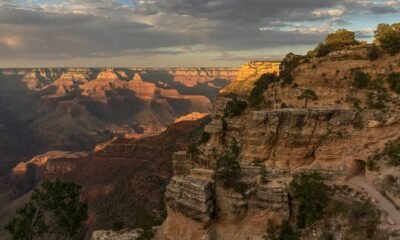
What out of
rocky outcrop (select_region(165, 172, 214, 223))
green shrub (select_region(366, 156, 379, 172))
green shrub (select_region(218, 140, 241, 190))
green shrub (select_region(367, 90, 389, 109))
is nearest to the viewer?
green shrub (select_region(366, 156, 379, 172))

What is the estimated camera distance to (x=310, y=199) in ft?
116

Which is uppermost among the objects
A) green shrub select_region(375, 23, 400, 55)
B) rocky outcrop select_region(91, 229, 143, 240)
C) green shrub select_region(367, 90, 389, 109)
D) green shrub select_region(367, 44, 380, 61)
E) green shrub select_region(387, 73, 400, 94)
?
green shrub select_region(375, 23, 400, 55)

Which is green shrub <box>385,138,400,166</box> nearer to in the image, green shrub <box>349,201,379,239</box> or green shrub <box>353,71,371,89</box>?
green shrub <box>349,201,379,239</box>

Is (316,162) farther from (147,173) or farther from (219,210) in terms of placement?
(147,173)

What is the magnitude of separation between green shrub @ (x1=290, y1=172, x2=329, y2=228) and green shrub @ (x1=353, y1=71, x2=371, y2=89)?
10210 mm

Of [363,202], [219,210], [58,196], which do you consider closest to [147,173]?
[58,196]

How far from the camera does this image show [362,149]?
37250 mm

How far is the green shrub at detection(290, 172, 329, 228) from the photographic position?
35.2m

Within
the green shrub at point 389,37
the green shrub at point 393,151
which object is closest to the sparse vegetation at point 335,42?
the green shrub at point 389,37

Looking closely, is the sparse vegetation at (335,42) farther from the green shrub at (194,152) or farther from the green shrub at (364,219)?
the green shrub at (364,219)

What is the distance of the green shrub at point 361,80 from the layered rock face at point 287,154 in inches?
17.0

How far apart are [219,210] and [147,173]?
63633mm

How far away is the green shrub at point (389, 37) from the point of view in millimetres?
43781

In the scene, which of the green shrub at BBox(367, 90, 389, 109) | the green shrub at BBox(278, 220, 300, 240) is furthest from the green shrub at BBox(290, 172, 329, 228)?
the green shrub at BBox(367, 90, 389, 109)
